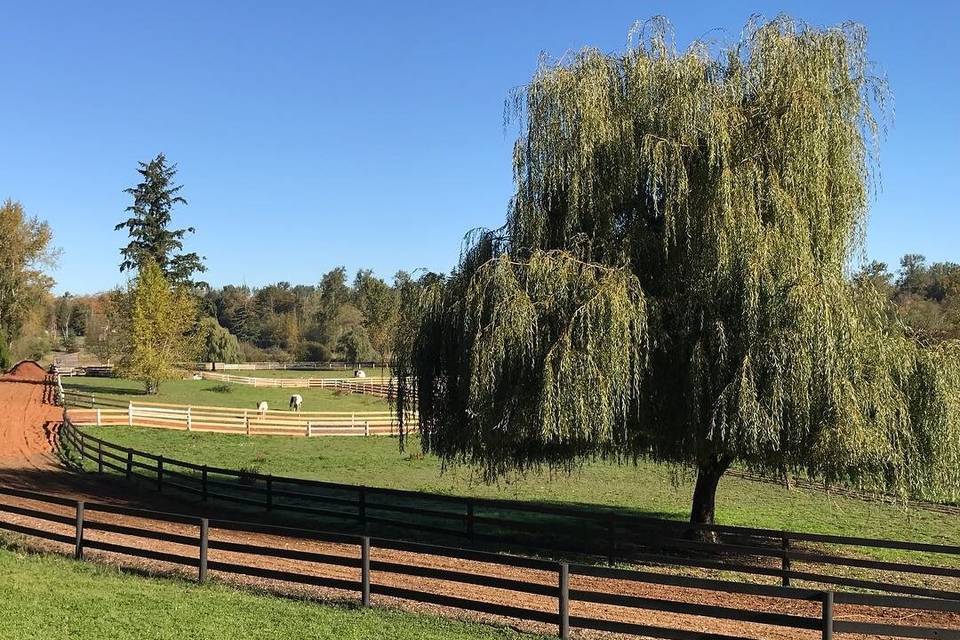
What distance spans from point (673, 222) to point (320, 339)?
4410 inches

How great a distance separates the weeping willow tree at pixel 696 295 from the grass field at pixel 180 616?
433cm

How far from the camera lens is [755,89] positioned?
1354cm

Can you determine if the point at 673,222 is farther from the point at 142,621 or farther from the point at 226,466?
the point at 226,466

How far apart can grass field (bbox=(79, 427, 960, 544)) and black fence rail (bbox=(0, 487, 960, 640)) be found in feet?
19.3

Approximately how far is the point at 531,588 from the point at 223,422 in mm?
31656

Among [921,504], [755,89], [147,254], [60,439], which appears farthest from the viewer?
[147,254]

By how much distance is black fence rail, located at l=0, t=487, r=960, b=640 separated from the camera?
294 inches

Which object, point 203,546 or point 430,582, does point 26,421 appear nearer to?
point 203,546

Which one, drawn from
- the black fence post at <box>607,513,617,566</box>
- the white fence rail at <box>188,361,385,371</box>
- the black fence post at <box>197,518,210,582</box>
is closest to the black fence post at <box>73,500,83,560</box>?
the black fence post at <box>197,518,210,582</box>

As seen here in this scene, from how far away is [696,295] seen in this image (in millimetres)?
12711

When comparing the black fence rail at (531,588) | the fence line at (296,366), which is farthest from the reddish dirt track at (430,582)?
the fence line at (296,366)

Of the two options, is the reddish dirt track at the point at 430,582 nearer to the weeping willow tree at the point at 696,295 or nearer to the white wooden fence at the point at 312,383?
the weeping willow tree at the point at 696,295

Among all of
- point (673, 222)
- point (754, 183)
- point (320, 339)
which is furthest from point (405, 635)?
point (320, 339)

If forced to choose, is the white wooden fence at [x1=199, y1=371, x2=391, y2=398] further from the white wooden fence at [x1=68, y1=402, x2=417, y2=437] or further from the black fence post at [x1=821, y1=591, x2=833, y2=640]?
the black fence post at [x1=821, y1=591, x2=833, y2=640]
